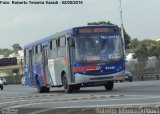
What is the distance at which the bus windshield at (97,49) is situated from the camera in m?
28.5

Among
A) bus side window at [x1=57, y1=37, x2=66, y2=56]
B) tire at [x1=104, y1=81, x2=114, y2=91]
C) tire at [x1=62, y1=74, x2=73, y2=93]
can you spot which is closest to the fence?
tire at [x1=104, y1=81, x2=114, y2=91]

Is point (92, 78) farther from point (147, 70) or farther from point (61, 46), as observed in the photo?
point (147, 70)

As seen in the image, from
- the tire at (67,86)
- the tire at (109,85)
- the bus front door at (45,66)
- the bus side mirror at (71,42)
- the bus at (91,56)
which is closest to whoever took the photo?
the bus side mirror at (71,42)

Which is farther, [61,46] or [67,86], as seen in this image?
[61,46]

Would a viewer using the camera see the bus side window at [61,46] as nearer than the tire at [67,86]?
No

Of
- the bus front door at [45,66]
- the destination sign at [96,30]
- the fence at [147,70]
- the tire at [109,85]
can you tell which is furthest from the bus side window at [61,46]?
the fence at [147,70]

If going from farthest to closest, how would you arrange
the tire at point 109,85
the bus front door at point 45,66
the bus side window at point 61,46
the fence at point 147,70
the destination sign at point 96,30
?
the fence at point 147,70, the bus front door at point 45,66, the tire at point 109,85, the bus side window at point 61,46, the destination sign at point 96,30

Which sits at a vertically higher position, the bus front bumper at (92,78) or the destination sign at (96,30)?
the destination sign at (96,30)

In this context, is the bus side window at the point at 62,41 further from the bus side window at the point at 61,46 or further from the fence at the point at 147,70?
the fence at the point at 147,70

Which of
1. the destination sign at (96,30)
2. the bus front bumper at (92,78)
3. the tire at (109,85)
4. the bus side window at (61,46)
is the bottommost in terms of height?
the tire at (109,85)

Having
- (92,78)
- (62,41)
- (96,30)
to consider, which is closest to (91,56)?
(92,78)

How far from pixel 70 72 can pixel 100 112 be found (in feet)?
47.9

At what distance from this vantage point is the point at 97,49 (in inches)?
1121

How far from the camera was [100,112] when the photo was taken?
576 inches
